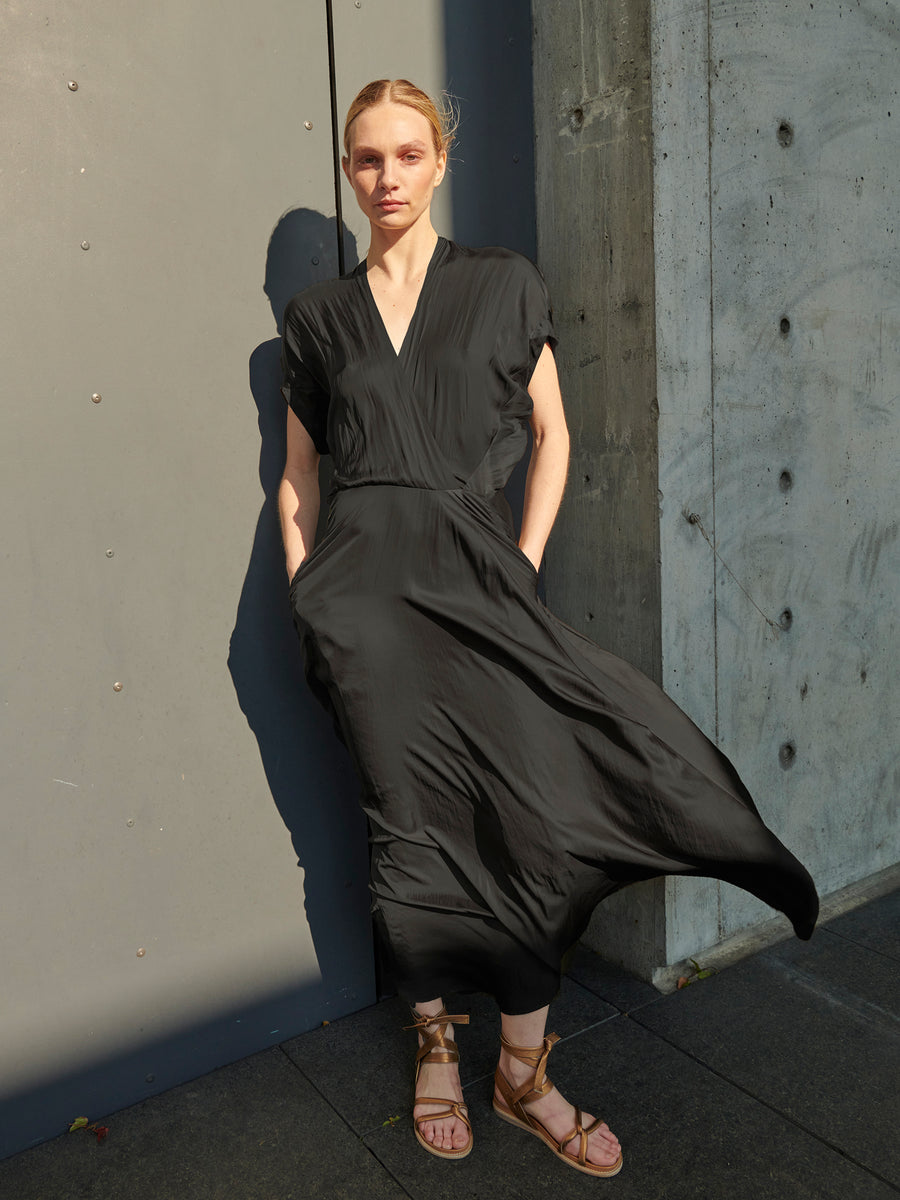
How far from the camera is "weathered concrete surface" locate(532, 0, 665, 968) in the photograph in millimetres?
2582

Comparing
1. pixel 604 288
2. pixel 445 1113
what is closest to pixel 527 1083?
pixel 445 1113

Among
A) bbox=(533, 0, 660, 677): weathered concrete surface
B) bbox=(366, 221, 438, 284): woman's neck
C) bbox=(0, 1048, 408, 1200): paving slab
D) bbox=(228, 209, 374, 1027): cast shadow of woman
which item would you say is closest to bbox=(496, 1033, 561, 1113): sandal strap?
bbox=(0, 1048, 408, 1200): paving slab

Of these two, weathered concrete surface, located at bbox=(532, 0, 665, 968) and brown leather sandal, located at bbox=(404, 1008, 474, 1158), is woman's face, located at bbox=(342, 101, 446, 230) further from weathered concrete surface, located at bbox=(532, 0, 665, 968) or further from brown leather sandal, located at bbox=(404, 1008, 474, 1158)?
brown leather sandal, located at bbox=(404, 1008, 474, 1158)

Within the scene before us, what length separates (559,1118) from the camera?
222 centimetres

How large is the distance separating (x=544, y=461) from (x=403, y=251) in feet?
1.73

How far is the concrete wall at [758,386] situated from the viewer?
103 inches

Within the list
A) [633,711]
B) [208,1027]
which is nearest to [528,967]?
[633,711]

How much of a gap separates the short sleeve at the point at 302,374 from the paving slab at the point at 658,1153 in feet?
5.17

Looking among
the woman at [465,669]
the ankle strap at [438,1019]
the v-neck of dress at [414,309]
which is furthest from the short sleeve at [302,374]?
the ankle strap at [438,1019]

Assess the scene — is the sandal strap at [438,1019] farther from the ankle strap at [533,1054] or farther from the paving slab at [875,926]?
the paving slab at [875,926]

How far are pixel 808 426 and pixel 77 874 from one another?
2.22 m

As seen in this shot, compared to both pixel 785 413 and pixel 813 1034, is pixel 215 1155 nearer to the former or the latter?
pixel 813 1034

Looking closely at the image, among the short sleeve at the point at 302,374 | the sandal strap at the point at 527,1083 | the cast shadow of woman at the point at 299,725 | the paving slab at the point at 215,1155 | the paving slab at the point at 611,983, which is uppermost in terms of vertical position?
the short sleeve at the point at 302,374

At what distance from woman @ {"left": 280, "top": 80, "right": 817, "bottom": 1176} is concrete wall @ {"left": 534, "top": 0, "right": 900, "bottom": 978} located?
1.74 feet
